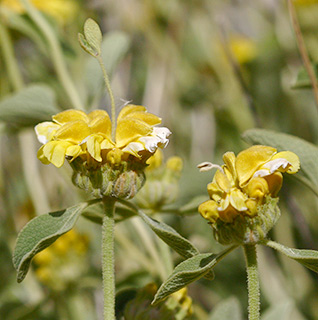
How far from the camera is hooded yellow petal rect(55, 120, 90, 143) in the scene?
46cm

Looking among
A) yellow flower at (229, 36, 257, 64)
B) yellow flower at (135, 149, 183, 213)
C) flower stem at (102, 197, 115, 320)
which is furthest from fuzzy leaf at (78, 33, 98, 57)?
yellow flower at (229, 36, 257, 64)

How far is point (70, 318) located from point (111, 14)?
37.5 inches

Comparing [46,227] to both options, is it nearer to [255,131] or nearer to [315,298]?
[255,131]

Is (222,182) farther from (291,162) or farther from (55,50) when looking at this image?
(55,50)

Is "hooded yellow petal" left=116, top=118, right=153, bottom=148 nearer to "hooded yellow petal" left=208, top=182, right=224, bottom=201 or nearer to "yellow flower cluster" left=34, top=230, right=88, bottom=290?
"hooded yellow petal" left=208, top=182, right=224, bottom=201

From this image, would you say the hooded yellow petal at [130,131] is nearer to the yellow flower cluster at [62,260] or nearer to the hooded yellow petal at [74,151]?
the hooded yellow petal at [74,151]

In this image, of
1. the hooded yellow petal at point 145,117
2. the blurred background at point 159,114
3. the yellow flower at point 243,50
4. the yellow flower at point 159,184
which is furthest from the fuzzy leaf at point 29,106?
the yellow flower at point 243,50

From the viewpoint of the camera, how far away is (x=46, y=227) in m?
0.47

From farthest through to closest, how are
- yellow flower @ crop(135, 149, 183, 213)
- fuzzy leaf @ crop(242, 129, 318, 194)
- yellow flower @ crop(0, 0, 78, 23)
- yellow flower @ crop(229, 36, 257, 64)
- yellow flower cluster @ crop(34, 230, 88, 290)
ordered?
1. yellow flower @ crop(229, 36, 257, 64)
2. yellow flower @ crop(0, 0, 78, 23)
3. yellow flower cluster @ crop(34, 230, 88, 290)
4. yellow flower @ crop(135, 149, 183, 213)
5. fuzzy leaf @ crop(242, 129, 318, 194)

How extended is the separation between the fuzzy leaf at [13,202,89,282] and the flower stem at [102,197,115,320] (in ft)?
0.08

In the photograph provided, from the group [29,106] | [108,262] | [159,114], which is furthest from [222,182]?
[159,114]

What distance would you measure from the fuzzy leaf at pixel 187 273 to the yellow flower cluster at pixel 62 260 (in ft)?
1.73

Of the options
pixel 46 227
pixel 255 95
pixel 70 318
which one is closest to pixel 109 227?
pixel 46 227

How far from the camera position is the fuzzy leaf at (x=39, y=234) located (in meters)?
0.43
